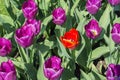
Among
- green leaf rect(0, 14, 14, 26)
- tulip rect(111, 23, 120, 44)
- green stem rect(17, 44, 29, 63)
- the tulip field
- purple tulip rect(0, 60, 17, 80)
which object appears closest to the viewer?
purple tulip rect(0, 60, 17, 80)

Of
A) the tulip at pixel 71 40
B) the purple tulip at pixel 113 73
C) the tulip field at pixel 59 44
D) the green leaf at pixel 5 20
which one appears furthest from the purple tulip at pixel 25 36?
the green leaf at pixel 5 20

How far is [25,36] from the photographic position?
1.69m

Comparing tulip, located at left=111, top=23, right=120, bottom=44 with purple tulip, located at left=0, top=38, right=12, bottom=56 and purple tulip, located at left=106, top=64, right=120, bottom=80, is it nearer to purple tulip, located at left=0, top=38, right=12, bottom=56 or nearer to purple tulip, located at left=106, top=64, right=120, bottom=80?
purple tulip, located at left=106, top=64, right=120, bottom=80

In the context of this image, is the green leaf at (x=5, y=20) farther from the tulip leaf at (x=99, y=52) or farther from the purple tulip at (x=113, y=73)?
→ the purple tulip at (x=113, y=73)

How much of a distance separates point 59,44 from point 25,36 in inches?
12.0

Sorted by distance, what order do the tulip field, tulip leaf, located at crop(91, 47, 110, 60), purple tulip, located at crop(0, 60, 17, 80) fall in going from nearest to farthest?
purple tulip, located at crop(0, 60, 17, 80), the tulip field, tulip leaf, located at crop(91, 47, 110, 60)

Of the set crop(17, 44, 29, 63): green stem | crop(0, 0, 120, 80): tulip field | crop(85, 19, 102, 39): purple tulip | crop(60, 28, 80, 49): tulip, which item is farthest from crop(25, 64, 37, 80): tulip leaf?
crop(85, 19, 102, 39): purple tulip

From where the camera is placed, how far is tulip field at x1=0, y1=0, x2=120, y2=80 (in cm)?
167

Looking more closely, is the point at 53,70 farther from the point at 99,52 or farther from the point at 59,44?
the point at 99,52

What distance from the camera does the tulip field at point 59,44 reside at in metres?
1.67

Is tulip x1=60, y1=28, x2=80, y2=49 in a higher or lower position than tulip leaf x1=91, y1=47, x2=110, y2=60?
higher

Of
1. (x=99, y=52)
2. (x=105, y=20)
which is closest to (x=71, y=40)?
(x=99, y=52)

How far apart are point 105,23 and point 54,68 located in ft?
2.70

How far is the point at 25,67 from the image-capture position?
1.87 meters
